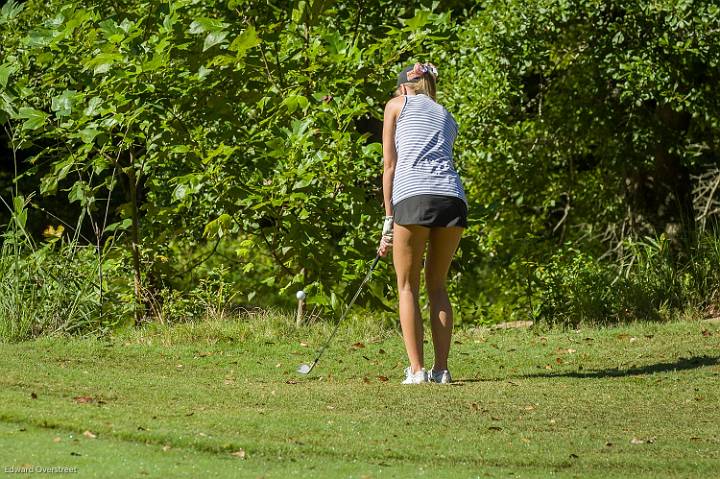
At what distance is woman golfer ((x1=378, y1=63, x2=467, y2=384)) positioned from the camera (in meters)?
7.05

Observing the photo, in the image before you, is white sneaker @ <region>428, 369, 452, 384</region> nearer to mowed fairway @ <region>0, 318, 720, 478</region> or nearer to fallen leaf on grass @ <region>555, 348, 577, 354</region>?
mowed fairway @ <region>0, 318, 720, 478</region>

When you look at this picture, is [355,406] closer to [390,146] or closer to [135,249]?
[390,146]

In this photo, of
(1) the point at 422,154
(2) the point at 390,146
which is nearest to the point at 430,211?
(1) the point at 422,154

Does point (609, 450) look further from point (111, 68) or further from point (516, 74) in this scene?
point (516, 74)

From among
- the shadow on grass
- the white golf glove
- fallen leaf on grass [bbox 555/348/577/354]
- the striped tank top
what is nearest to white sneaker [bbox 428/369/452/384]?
the shadow on grass

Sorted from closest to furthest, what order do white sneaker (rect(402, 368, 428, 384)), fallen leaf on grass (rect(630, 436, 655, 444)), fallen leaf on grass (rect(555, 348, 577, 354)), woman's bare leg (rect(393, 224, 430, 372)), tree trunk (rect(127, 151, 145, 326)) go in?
fallen leaf on grass (rect(630, 436, 655, 444))
woman's bare leg (rect(393, 224, 430, 372))
white sneaker (rect(402, 368, 428, 384))
fallen leaf on grass (rect(555, 348, 577, 354))
tree trunk (rect(127, 151, 145, 326))

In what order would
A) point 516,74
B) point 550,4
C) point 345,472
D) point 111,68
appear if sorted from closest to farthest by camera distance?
point 345,472 < point 111,68 < point 550,4 < point 516,74

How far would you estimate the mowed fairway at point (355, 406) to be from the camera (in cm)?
529

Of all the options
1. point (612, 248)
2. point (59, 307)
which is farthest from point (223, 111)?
point (612, 248)

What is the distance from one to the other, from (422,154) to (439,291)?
0.91 metres

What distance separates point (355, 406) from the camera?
21.8 ft

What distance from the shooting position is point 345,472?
507 cm

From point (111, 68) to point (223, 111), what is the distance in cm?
97

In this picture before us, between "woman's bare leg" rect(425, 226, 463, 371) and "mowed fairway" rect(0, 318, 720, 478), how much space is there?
29 centimetres
